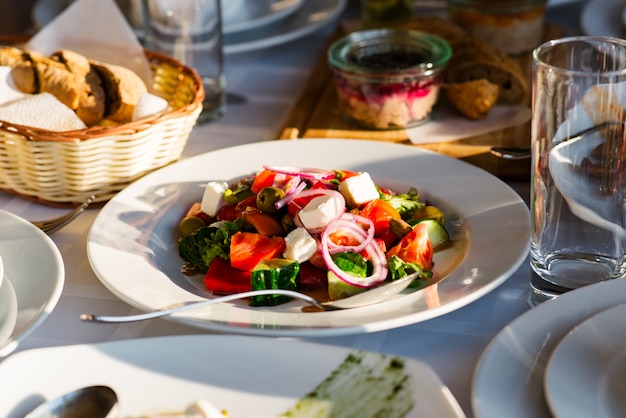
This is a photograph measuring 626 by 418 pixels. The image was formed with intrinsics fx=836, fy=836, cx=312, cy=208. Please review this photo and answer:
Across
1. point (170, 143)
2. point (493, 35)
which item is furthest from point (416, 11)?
point (170, 143)

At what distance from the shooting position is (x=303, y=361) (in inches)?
36.9

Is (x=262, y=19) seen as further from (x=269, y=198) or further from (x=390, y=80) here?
(x=269, y=198)

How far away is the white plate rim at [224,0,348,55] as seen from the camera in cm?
220

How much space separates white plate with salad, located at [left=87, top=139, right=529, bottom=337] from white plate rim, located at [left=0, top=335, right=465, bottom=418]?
0.30ft

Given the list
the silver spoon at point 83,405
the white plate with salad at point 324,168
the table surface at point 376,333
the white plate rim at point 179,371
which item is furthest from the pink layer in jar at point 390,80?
the silver spoon at point 83,405

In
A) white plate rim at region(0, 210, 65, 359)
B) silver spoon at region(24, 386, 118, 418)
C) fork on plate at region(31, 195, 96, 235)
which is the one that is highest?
silver spoon at region(24, 386, 118, 418)

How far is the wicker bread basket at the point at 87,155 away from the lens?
1.44m

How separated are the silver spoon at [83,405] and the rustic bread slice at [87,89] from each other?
0.81 m

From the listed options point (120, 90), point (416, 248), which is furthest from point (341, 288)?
point (120, 90)

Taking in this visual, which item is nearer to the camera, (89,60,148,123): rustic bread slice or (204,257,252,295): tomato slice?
(204,257,252,295): tomato slice

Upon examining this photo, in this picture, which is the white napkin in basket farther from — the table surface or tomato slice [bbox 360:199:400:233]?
tomato slice [bbox 360:199:400:233]

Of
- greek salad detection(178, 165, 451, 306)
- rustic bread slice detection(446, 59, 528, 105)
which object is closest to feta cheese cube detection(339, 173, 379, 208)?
greek salad detection(178, 165, 451, 306)

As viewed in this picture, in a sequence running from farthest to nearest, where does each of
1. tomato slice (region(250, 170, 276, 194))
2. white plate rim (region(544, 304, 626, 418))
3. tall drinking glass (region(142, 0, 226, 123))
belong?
tall drinking glass (region(142, 0, 226, 123))
tomato slice (region(250, 170, 276, 194))
white plate rim (region(544, 304, 626, 418))

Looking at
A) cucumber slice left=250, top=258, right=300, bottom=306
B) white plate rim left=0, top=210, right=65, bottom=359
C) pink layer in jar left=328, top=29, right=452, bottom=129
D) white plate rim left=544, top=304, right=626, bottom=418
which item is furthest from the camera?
pink layer in jar left=328, top=29, right=452, bottom=129
